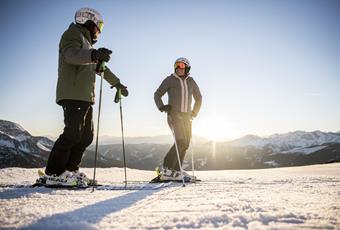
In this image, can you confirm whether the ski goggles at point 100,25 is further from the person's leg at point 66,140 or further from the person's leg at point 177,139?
the person's leg at point 177,139

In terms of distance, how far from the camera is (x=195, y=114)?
7.04 meters

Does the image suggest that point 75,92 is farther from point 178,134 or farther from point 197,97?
point 197,97

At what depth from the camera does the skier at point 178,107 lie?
20.9 ft

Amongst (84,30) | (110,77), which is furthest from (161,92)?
(84,30)

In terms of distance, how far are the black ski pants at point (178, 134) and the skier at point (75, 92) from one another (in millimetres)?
2025

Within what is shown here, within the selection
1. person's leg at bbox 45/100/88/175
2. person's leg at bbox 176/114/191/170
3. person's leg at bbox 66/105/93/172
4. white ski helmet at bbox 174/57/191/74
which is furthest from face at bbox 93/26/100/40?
person's leg at bbox 176/114/191/170

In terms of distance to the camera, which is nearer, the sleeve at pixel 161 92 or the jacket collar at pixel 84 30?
the jacket collar at pixel 84 30

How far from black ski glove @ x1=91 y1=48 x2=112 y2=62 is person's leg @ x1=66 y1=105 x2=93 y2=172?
1.14m

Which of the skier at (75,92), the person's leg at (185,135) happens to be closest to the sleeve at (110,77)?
the skier at (75,92)

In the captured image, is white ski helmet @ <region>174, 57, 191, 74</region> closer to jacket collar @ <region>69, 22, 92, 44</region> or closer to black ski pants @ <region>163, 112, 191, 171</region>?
black ski pants @ <region>163, 112, 191, 171</region>

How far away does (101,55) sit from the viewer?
13.3 ft

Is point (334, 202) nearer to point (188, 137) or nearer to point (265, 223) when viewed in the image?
point (265, 223)

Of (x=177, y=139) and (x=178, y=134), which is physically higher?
(x=178, y=134)

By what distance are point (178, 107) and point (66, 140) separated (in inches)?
118
